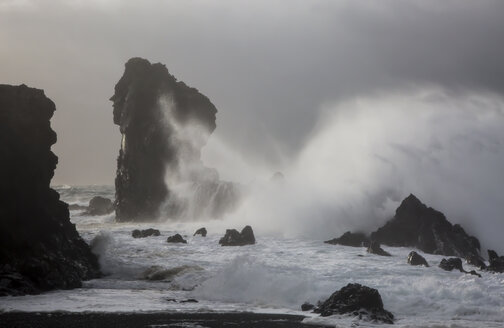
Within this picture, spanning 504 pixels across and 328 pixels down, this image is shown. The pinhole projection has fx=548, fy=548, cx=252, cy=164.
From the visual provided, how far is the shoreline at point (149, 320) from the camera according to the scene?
725 inches

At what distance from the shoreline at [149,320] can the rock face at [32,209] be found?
6824 millimetres

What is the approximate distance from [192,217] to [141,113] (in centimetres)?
1787

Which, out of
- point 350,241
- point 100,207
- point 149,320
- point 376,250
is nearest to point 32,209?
point 149,320

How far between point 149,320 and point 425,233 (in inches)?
1105

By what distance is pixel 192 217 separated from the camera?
71.4 metres

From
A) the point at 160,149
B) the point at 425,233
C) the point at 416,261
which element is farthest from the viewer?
the point at 160,149

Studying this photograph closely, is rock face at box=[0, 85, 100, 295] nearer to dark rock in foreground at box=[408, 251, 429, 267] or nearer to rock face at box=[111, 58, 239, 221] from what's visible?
dark rock in foreground at box=[408, 251, 429, 267]

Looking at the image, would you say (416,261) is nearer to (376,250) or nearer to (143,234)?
(376,250)

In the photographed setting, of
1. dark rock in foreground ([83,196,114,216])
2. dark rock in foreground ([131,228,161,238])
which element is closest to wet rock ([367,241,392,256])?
dark rock in foreground ([131,228,161,238])

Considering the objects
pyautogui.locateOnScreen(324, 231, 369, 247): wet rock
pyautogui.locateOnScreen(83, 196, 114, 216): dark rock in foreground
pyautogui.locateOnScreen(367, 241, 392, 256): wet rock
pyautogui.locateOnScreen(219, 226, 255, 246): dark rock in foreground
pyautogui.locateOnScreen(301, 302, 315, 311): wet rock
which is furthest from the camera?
pyautogui.locateOnScreen(83, 196, 114, 216): dark rock in foreground

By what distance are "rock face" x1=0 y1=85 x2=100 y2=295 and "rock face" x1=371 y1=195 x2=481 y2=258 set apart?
22.8m

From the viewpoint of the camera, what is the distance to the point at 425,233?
4191 cm

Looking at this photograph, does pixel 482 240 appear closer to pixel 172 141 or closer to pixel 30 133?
pixel 30 133

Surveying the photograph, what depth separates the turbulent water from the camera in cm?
2236
